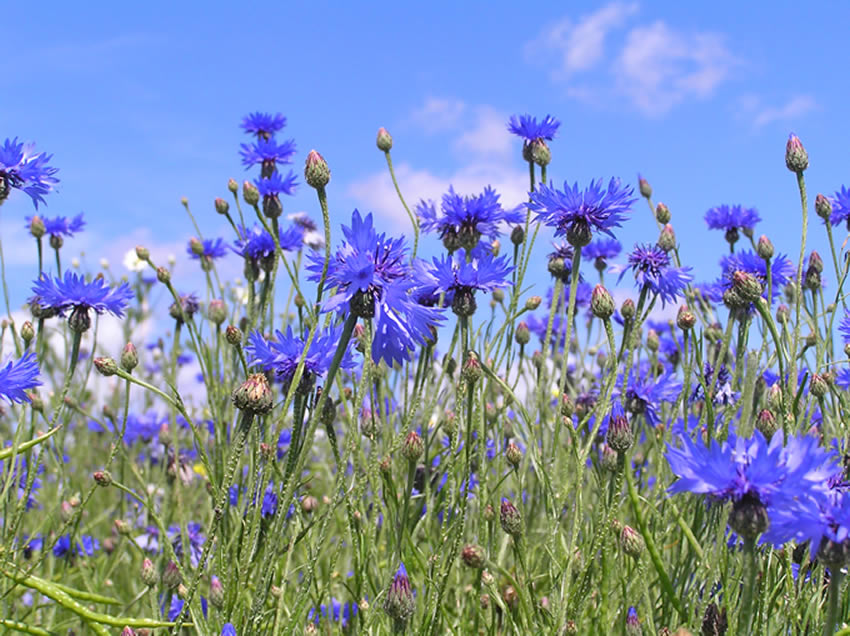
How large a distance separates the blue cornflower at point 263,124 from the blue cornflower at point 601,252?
1.35 meters

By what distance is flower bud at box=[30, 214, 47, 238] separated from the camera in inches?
108

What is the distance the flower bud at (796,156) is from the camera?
6.92ft

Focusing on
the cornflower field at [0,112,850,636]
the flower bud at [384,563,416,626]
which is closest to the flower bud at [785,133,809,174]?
the cornflower field at [0,112,850,636]

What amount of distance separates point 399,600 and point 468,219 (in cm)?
115

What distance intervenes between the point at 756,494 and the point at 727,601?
501 millimetres

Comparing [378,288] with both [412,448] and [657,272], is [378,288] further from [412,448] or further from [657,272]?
[657,272]

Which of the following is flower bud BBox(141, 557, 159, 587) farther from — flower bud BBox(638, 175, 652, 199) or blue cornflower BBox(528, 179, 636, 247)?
flower bud BBox(638, 175, 652, 199)

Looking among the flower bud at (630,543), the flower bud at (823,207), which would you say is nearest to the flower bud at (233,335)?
the flower bud at (630,543)

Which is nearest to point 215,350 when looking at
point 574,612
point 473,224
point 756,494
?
point 473,224

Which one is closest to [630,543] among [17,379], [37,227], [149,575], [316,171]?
[316,171]

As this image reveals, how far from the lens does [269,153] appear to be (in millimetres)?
2900

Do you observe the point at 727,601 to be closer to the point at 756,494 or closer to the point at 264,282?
the point at 756,494

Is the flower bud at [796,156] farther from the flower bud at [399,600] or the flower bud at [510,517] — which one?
the flower bud at [399,600]

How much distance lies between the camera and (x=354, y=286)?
4.06 feet
